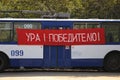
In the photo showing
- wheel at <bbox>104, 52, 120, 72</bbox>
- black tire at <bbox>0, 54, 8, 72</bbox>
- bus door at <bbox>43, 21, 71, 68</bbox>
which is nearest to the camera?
black tire at <bbox>0, 54, 8, 72</bbox>

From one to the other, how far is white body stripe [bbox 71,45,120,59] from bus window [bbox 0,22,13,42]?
2994mm

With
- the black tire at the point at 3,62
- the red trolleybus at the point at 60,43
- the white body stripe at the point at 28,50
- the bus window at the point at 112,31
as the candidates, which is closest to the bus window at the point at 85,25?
the red trolleybus at the point at 60,43

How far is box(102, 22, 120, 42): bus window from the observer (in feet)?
64.4

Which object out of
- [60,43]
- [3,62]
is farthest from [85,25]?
[3,62]

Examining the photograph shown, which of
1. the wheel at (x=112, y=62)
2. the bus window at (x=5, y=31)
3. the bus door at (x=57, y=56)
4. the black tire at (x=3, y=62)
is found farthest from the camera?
the wheel at (x=112, y=62)

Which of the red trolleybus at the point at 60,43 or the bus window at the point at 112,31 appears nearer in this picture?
the red trolleybus at the point at 60,43

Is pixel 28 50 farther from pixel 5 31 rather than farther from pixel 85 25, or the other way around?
pixel 85 25

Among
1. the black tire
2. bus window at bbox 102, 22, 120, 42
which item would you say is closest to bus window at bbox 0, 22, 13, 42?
the black tire

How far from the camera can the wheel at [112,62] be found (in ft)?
64.3

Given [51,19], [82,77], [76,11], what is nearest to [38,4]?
[76,11]

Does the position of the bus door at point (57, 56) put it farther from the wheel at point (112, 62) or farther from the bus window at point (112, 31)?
the bus window at point (112, 31)

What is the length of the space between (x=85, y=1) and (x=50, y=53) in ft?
47.3

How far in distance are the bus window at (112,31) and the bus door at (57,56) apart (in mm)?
1943

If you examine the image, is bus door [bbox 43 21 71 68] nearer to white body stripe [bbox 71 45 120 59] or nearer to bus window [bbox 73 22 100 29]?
white body stripe [bbox 71 45 120 59]
